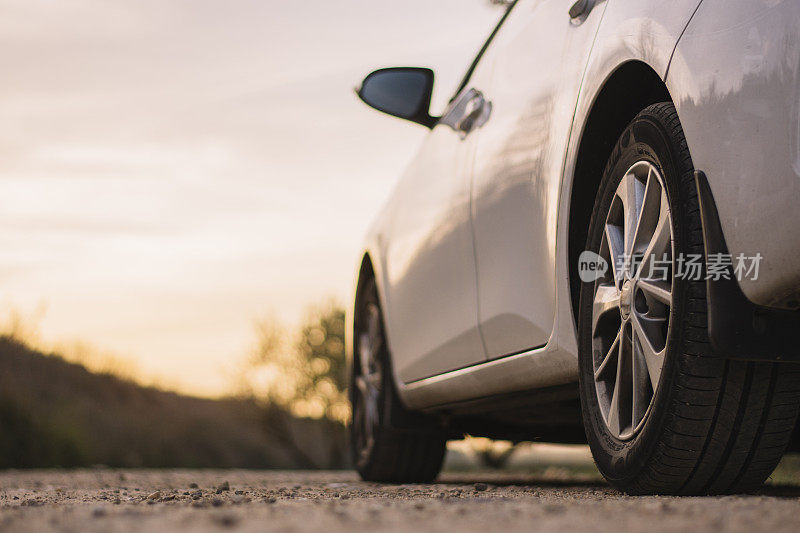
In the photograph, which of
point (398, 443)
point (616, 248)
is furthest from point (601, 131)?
point (398, 443)

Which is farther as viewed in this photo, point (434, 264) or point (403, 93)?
point (403, 93)

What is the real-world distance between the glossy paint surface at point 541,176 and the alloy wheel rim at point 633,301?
169 mm

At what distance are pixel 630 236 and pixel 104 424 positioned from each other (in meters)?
11.9

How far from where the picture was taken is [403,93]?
421cm

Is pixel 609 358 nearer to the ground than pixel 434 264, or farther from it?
nearer to the ground

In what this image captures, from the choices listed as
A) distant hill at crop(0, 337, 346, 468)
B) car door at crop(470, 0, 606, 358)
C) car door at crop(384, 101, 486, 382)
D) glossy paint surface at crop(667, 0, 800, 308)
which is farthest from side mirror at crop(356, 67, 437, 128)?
distant hill at crop(0, 337, 346, 468)

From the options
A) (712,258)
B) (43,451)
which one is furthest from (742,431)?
(43,451)

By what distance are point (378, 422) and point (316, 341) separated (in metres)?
17.4

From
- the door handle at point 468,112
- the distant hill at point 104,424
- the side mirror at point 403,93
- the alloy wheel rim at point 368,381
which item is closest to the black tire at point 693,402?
the door handle at point 468,112

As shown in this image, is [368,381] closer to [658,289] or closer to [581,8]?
[581,8]

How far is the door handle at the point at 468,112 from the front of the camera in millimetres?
3395

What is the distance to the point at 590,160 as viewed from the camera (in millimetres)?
2670

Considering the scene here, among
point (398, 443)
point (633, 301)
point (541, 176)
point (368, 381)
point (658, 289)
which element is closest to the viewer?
point (658, 289)

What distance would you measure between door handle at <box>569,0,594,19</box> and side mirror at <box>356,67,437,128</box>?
1449mm
